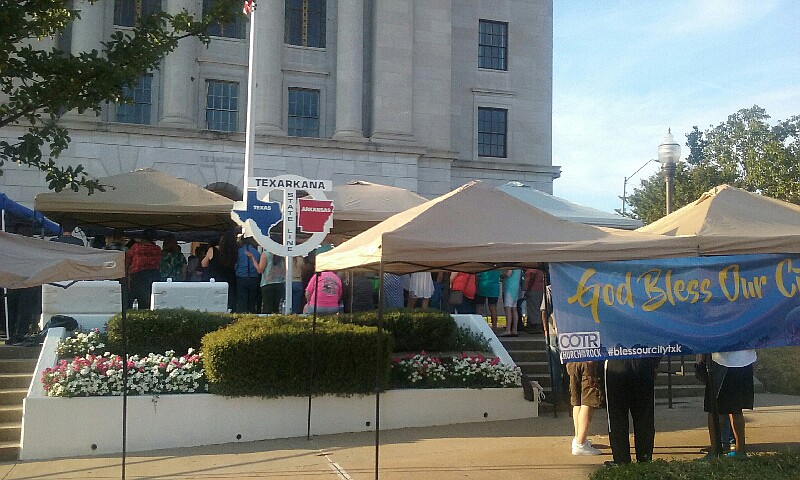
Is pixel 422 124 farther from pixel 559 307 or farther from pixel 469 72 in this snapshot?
pixel 559 307

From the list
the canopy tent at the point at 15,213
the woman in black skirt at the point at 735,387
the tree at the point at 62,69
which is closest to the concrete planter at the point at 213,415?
the tree at the point at 62,69

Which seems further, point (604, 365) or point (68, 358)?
point (68, 358)

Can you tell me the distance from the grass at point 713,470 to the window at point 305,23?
96.0 ft

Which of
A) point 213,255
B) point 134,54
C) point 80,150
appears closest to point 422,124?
point 80,150

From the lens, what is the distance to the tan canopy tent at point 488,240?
25.2 feet

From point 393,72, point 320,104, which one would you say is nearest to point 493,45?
point 393,72

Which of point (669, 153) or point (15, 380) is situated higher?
point (669, 153)

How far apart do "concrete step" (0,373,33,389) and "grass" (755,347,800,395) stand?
11.6 metres

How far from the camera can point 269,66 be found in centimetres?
3234

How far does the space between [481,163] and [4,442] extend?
2939 cm

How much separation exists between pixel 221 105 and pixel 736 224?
2672cm

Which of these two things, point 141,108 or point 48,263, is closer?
point 48,263

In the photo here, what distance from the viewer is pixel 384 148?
32438mm

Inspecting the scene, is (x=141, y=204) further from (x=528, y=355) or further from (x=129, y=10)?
(x=129, y=10)
